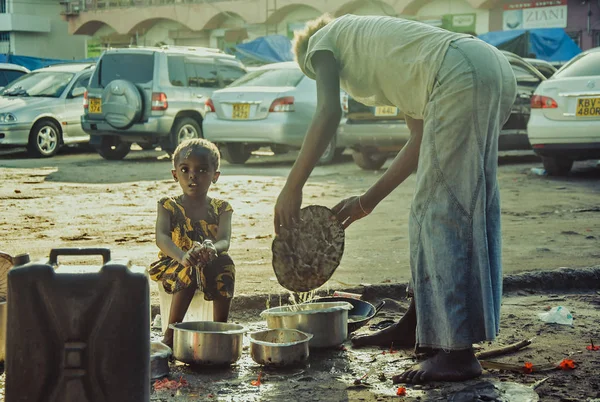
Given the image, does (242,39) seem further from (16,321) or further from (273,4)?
(16,321)

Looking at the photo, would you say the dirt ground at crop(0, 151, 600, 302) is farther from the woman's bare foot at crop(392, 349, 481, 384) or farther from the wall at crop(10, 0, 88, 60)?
the wall at crop(10, 0, 88, 60)

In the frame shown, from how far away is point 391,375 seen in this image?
3.92m

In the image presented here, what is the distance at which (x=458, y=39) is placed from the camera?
3764 millimetres

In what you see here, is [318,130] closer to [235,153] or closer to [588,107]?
[588,107]

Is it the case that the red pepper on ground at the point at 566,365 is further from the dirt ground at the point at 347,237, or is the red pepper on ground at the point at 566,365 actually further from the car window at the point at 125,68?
the car window at the point at 125,68

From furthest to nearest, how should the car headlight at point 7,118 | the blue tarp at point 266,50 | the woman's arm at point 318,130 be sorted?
the blue tarp at point 266,50 < the car headlight at point 7,118 < the woman's arm at point 318,130

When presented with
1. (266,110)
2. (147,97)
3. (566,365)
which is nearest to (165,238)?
(566,365)

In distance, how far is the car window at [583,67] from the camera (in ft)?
36.6

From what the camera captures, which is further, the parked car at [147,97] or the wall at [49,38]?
the wall at [49,38]

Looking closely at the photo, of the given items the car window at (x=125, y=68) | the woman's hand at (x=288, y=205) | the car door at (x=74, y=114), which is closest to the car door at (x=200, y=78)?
the car window at (x=125, y=68)

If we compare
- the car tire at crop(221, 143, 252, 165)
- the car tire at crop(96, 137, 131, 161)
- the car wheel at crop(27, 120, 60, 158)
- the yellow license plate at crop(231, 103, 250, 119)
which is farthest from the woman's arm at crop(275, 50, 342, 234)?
the car wheel at crop(27, 120, 60, 158)

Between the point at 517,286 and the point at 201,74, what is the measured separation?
1138 centimetres

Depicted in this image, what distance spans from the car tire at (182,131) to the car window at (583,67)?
6.69 meters

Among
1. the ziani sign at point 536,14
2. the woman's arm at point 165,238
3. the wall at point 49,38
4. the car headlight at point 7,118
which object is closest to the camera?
the woman's arm at point 165,238
